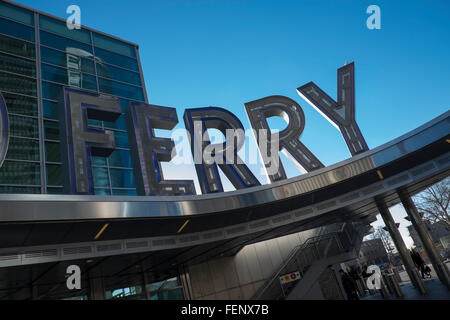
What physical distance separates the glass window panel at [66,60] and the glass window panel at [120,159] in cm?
685

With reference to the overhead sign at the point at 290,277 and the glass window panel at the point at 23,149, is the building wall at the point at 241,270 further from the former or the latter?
the glass window panel at the point at 23,149

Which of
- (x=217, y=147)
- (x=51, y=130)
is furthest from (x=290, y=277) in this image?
(x=51, y=130)

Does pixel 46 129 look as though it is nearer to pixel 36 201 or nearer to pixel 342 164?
pixel 36 201

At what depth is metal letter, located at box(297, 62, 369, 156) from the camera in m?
13.8

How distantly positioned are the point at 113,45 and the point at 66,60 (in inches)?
188

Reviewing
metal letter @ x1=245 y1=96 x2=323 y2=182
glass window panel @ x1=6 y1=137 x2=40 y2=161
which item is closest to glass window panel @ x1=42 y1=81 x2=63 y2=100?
glass window panel @ x1=6 y1=137 x2=40 y2=161

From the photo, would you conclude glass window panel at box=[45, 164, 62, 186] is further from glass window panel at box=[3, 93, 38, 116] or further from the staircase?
the staircase

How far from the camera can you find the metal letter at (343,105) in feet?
45.1

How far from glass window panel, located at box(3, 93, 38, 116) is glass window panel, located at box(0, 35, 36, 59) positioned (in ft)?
11.2

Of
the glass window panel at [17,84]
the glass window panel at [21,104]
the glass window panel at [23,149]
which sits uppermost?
the glass window panel at [17,84]

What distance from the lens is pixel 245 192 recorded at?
34.7ft

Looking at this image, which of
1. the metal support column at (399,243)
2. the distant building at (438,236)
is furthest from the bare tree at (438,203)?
the metal support column at (399,243)

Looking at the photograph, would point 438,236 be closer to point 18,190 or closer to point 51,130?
point 51,130

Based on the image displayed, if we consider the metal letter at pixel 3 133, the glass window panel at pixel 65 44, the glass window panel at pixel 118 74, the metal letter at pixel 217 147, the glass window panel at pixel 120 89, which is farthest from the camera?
the glass window panel at pixel 118 74
